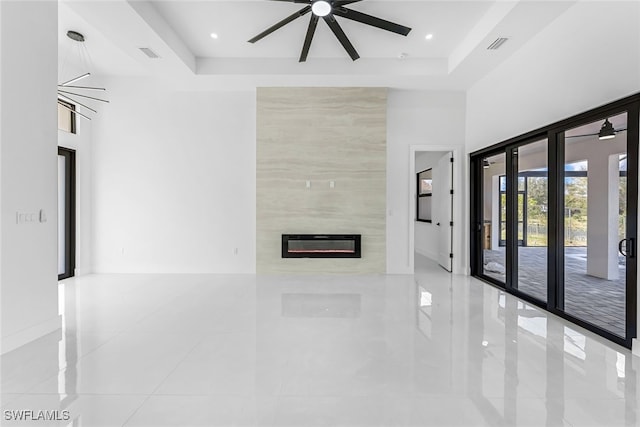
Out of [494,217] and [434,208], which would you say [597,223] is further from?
[434,208]

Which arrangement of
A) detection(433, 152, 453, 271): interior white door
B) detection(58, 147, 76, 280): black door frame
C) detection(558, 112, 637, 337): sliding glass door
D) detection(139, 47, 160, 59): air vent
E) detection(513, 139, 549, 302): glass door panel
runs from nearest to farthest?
detection(558, 112, 637, 337): sliding glass door < detection(513, 139, 549, 302): glass door panel < detection(139, 47, 160, 59): air vent < detection(58, 147, 76, 280): black door frame < detection(433, 152, 453, 271): interior white door

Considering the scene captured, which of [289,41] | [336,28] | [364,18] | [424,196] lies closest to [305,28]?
[289,41]

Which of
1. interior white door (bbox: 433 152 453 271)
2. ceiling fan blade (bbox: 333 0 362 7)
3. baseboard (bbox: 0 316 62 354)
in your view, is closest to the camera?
baseboard (bbox: 0 316 62 354)

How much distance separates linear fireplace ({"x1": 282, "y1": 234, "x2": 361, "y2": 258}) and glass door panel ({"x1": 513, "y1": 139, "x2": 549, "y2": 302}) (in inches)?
102

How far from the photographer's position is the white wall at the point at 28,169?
2.88 m

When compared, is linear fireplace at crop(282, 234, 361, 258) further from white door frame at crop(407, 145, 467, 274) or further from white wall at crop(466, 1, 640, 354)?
white wall at crop(466, 1, 640, 354)

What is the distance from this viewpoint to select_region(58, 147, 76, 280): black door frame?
590cm

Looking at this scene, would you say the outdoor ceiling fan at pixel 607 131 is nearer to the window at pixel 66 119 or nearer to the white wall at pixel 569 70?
the white wall at pixel 569 70

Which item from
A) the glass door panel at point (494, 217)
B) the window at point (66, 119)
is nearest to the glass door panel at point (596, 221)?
the glass door panel at point (494, 217)

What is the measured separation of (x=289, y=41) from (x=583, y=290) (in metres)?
5.30

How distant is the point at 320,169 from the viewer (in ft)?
19.8

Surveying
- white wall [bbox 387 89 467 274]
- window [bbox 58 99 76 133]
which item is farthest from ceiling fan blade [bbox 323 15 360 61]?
window [bbox 58 99 76 133]

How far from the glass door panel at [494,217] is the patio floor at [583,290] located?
19.7 inches

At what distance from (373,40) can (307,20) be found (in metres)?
1.09
